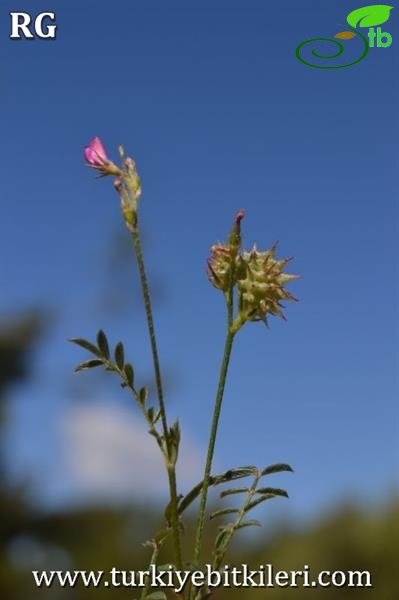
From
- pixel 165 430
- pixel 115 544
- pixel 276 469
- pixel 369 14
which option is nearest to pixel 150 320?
pixel 165 430

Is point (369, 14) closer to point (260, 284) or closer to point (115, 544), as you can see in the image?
point (260, 284)

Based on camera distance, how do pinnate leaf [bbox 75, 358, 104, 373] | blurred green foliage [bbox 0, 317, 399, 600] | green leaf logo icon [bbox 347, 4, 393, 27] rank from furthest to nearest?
blurred green foliage [bbox 0, 317, 399, 600] < green leaf logo icon [bbox 347, 4, 393, 27] < pinnate leaf [bbox 75, 358, 104, 373]

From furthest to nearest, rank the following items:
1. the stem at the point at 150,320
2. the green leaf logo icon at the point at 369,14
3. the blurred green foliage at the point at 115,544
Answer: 1. the blurred green foliage at the point at 115,544
2. the green leaf logo icon at the point at 369,14
3. the stem at the point at 150,320

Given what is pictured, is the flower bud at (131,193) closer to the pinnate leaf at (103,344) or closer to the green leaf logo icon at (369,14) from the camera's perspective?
Answer: the pinnate leaf at (103,344)

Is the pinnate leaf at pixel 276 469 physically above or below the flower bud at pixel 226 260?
below

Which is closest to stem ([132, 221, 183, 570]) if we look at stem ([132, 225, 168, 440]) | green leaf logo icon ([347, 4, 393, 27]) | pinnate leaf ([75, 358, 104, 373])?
stem ([132, 225, 168, 440])

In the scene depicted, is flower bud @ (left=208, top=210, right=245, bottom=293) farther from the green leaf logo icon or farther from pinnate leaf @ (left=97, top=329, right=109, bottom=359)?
the green leaf logo icon

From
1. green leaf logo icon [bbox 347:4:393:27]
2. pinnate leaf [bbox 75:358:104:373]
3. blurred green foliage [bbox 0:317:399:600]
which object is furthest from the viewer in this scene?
blurred green foliage [bbox 0:317:399:600]

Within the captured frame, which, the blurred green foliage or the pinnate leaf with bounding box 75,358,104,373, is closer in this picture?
the pinnate leaf with bounding box 75,358,104,373

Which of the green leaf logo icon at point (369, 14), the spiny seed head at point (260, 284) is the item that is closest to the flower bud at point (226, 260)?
the spiny seed head at point (260, 284)

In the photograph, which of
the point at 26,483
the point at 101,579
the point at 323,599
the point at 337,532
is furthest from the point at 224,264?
the point at 26,483
